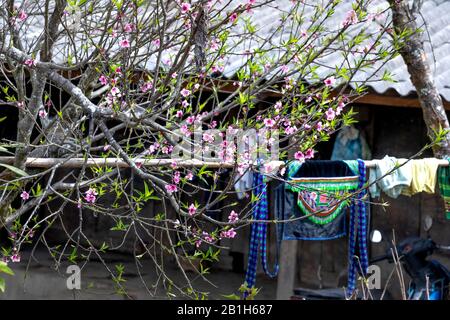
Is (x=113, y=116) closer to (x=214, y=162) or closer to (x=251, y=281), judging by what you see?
(x=214, y=162)

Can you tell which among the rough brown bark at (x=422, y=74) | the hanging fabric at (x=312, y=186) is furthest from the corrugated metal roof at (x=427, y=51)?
the hanging fabric at (x=312, y=186)

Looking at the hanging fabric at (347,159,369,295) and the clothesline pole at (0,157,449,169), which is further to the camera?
the hanging fabric at (347,159,369,295)

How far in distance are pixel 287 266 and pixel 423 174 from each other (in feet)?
7.09

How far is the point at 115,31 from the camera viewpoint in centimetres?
381

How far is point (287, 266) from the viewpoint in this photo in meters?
7.41

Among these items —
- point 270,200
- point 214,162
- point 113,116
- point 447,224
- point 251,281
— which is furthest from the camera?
point 270,200

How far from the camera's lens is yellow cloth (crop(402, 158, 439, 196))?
18.3 feet

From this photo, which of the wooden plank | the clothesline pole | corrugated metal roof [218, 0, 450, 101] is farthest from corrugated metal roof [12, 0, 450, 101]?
the clothesline pole

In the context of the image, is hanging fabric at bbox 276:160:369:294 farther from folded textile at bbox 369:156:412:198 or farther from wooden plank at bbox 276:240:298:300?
wooden plank at bbox 276:240:298:300

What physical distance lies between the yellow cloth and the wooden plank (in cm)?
192

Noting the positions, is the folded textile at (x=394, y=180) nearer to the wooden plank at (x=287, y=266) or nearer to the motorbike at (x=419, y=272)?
the motorbike at (x=419, y=272)

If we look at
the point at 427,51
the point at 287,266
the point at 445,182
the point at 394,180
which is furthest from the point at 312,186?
the point at 427,51
